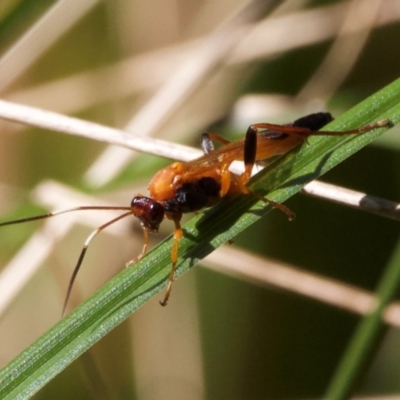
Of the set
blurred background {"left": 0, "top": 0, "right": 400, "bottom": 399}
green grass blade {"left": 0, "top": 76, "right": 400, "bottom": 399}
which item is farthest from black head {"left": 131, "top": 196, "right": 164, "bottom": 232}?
blurred background {"left": 0, "top": 0, "right": 400, "bottom": 399}

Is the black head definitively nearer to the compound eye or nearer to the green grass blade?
the compound eye

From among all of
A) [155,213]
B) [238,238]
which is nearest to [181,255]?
[155,213]

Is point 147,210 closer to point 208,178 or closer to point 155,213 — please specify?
point 155,213

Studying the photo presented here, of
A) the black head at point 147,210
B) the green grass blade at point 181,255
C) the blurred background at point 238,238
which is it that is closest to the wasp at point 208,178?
the black head at point 147,210

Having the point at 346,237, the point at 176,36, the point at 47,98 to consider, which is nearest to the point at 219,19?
the point at 176,36

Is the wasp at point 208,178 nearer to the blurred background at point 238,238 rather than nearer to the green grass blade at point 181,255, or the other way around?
the green grass blade at point 181,255

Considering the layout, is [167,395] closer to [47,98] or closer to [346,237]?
[346,237]
